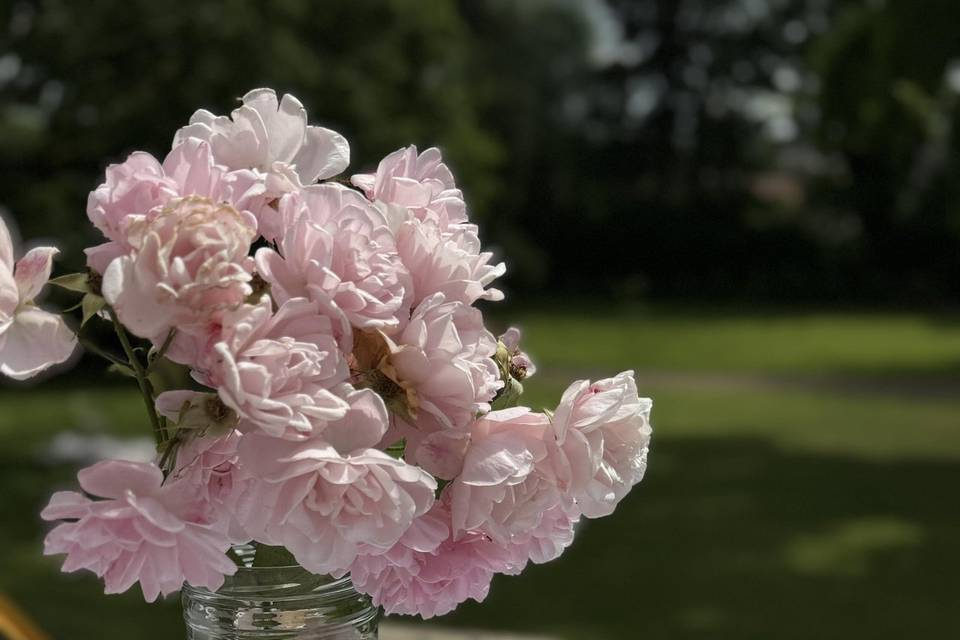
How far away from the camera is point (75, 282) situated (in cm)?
85

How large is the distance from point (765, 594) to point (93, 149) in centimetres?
1007

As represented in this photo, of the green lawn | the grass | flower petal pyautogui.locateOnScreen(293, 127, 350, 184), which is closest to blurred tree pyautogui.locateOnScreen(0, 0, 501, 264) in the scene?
the green lawn

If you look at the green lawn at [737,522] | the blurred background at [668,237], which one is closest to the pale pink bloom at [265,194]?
the blurred background at [668,237]

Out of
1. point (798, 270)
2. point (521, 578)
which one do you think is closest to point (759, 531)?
point (521, 578)

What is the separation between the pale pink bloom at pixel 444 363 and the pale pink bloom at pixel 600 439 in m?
0.07

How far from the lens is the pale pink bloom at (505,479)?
2.93ft

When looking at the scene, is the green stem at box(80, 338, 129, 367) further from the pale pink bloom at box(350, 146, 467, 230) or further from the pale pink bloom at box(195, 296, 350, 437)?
the pale pink bloom at box(350, 146, 467, 230)

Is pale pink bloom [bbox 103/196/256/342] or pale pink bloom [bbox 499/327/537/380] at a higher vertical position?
pale pink bloom [bbox 103/196/256/342]

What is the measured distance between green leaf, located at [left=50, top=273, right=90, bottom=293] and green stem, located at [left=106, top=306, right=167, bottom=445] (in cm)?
2

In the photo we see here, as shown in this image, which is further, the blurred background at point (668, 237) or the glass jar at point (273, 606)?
the blurred background at point (668, 237)

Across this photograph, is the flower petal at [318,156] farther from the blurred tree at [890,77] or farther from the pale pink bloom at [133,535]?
the blurred tree at [890,77]

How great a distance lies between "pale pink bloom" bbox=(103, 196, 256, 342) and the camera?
0.79 meters

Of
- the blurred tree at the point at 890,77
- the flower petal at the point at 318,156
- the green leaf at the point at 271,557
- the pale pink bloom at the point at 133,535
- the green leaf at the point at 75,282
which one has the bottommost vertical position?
the green leaf at the point at 271,557

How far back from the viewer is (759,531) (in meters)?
6.55
